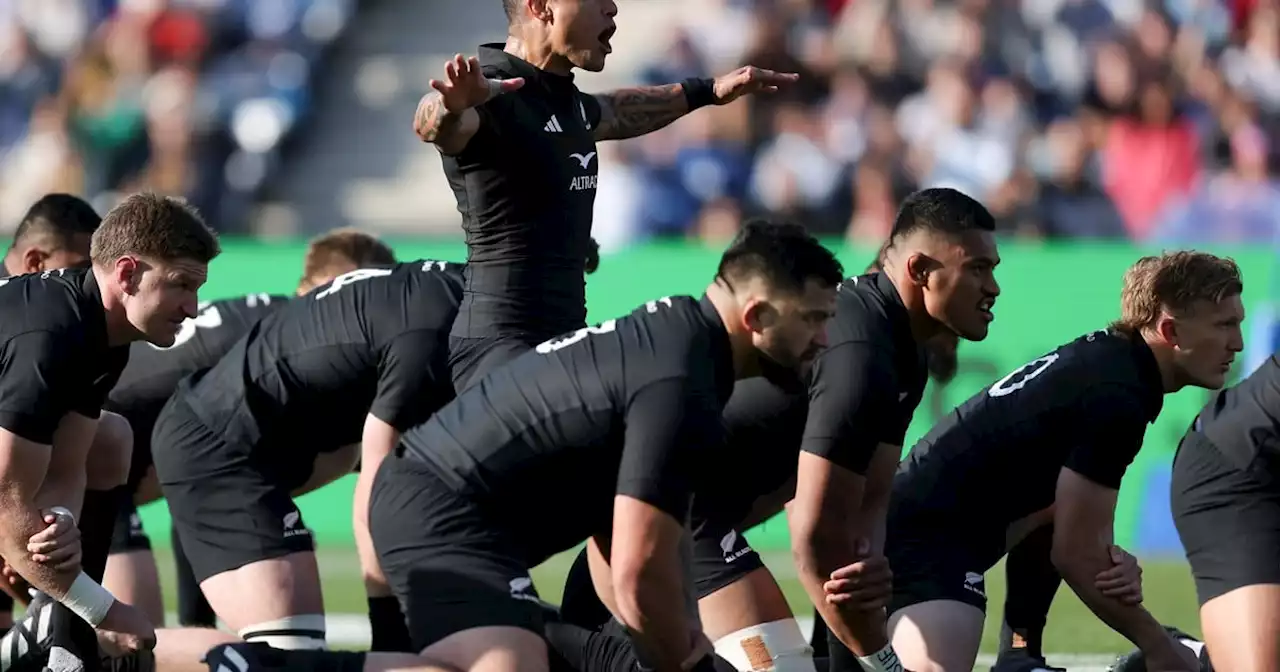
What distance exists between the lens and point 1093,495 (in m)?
6.27

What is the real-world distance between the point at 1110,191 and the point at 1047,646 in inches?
248

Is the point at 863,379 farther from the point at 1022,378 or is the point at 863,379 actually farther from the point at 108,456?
the point at 108,456

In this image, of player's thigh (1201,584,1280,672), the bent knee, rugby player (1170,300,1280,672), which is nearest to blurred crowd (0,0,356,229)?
the bent knee

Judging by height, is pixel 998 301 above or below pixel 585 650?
above

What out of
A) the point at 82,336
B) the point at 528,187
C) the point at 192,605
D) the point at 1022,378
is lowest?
the point at 192,605

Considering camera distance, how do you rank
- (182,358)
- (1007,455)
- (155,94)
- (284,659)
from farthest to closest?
(155,94), (182,358), (1007,455), (284,659)

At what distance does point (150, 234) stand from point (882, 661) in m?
2.63

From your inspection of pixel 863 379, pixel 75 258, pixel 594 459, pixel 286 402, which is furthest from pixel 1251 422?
pixel 75 258

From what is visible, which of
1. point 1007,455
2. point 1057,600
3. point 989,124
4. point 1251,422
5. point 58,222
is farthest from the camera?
point 989,124

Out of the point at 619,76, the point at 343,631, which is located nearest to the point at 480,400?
the point at 343,631

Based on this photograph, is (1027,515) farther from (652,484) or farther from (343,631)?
(343,631)

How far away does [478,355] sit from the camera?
6742 mm

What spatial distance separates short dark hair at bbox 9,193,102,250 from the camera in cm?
749

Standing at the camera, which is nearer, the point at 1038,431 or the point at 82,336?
the point at 82,336
